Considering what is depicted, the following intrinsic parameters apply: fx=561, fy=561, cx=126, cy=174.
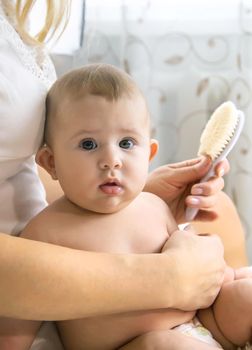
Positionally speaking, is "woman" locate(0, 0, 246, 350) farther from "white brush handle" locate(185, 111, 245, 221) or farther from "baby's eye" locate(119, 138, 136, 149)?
"baby's eye" locate(119, 138, 136, 149)

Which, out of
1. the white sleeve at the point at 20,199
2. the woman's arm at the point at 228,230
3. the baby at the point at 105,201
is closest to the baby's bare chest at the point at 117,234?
the baby at the point at 105,201

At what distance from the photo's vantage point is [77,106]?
2.49ft

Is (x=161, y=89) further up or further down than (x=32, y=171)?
further down

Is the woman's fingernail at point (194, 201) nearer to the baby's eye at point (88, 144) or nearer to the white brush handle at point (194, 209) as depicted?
the white brush handle at point (194, 209)

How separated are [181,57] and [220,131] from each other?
2.72ft

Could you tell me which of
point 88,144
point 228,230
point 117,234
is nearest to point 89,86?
point 88,144

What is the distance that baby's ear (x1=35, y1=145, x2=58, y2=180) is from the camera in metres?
0.80

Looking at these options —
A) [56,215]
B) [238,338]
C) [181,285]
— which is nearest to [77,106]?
[56,215]

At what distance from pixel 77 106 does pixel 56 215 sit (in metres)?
0.15

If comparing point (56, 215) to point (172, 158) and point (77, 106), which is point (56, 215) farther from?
point (172, 158)

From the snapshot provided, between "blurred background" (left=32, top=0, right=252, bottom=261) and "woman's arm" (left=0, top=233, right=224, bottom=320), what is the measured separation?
1.03m

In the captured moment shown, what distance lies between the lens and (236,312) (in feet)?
2.51

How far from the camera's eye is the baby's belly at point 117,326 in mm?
730

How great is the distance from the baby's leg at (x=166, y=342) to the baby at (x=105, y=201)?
0.01m
